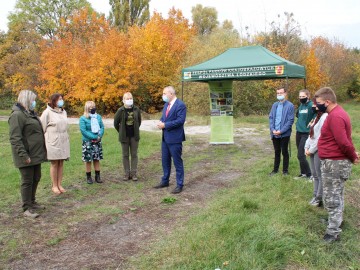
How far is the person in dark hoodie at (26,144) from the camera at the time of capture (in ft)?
17.0

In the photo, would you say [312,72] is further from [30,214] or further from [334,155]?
[30,214]

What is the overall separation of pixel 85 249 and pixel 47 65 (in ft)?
81.3

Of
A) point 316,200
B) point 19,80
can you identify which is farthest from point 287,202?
point 19,80

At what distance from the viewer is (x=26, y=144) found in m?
5.36

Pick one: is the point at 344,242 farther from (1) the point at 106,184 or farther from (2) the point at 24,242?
(1) the point at 106,184

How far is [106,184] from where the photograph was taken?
7238 mm

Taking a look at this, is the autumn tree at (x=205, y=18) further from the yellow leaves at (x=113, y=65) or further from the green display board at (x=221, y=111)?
the green display board at (x=221, y=111)

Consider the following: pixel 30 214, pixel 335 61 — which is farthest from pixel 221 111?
pixel 335 61

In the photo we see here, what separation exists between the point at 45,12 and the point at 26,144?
47.8 m

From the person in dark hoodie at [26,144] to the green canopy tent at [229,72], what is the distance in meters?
6.33

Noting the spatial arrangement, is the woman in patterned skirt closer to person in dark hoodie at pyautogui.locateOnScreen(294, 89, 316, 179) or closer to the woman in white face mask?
the woman in white face mask

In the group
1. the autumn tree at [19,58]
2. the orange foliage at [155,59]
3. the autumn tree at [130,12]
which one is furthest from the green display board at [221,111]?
the autumn tree at [130,12]

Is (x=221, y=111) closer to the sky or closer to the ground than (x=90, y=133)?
closer to the sky

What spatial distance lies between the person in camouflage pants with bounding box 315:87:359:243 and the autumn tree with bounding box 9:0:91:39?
46811 millimetres
